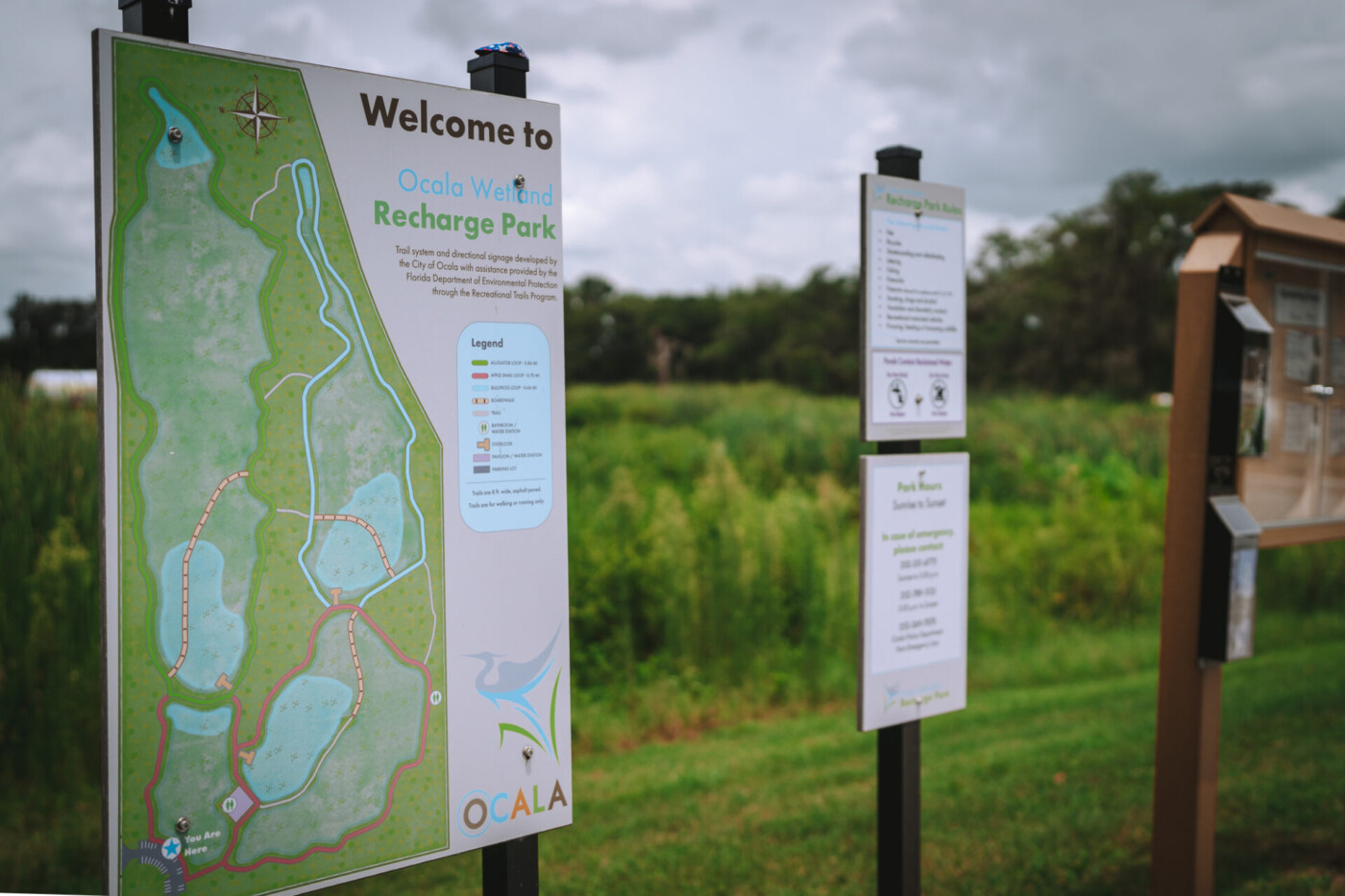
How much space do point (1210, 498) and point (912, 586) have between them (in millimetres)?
1004

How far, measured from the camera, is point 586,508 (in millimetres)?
7180

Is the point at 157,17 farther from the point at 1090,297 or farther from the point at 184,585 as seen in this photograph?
the point at 1090,297

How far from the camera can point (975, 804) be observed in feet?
16.6

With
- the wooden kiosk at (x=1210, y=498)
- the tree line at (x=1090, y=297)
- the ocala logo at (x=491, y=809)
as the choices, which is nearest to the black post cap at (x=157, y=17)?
the ocala logo at (x=491, y=809)

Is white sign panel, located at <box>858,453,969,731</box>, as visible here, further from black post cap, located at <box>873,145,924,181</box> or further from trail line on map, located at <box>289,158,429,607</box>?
trail line on map, located at <box>289,158,429,607</box>

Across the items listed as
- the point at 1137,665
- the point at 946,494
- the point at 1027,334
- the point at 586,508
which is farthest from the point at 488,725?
the point at 1027,334

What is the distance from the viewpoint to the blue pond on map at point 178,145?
1.82 m

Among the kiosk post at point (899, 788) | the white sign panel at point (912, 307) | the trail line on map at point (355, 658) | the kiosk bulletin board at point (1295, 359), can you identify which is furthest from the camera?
the kiosk bulletin board at point (1295, 359)

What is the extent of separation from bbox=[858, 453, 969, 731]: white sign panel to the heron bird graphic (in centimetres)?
112

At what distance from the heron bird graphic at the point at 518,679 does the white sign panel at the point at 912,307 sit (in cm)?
126

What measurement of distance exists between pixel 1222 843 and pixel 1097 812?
0.57 meters

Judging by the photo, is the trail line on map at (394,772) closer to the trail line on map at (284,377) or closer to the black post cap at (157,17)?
the trail line on map at (284,377)

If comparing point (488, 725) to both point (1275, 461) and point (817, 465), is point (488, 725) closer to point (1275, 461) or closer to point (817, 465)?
point (1275, 461)

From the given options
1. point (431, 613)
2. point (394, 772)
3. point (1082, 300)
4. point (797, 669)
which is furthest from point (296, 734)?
point (1082, 300)
